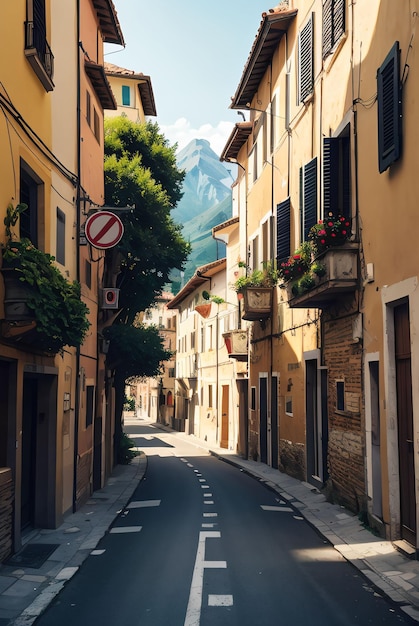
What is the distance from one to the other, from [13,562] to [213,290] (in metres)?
31.7

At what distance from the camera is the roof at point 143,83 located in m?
33.5

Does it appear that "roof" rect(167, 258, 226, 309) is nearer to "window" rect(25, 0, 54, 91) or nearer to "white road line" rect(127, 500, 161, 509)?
"white road line" rect(127, 500, 161, 509)

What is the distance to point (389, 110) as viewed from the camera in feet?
34.0

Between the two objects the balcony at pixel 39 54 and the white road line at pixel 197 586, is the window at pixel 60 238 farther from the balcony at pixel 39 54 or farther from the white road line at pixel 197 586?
the white road line at pixel 197 586

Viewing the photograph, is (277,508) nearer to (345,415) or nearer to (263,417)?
(345,415)

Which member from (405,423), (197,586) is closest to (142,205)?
(405,423)

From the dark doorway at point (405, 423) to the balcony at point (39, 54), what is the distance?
6.59 metres

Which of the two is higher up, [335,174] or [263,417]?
[335,174]

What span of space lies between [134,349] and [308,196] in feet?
29.0

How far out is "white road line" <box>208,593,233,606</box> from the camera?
24.5ft

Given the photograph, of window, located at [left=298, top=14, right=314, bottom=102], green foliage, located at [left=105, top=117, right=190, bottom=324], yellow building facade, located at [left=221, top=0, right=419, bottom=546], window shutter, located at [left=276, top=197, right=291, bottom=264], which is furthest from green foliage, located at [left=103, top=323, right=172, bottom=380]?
window, located at [left=298, top=14, right=314, bottom=102]

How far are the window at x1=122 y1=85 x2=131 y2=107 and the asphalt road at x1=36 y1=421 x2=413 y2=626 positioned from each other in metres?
23.7

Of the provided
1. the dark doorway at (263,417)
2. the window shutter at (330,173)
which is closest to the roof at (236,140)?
the dark doorway at (263,417)

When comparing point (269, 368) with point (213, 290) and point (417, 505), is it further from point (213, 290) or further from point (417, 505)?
point (213, 290)
